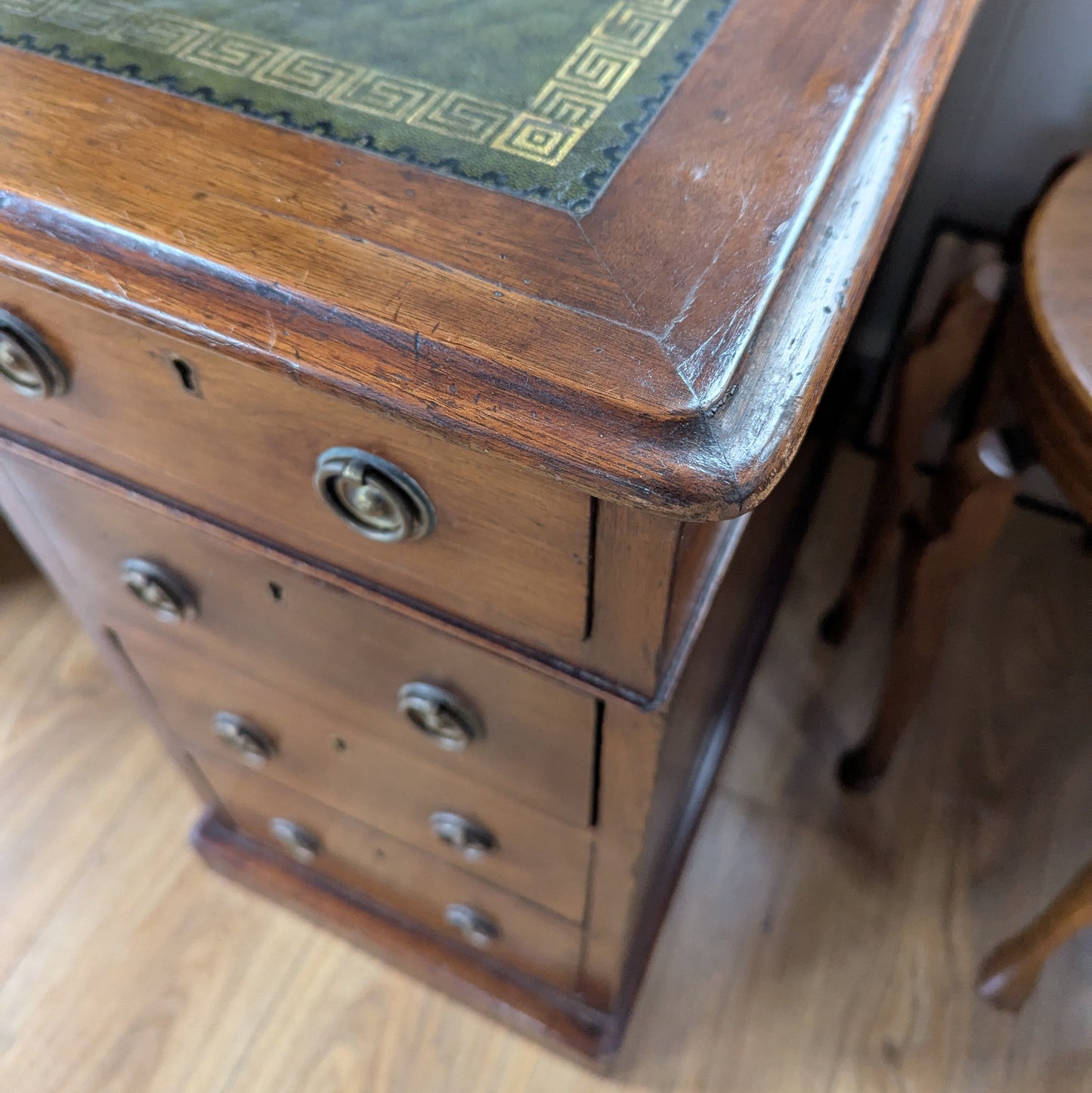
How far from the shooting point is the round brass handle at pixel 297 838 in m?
0.79

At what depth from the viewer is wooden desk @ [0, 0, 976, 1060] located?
0.97 feet

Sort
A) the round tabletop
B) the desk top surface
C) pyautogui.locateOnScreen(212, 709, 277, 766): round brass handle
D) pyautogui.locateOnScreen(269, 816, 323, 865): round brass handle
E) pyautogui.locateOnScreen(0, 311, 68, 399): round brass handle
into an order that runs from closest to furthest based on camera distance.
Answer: the desk top surface
pyautogui.locateOnScreen(0, 311, 68, 399): round brass handle
the round tabletop
pyautogui.locateOnScreen(212, 709, 277, 766): round brass handle
pyautogui.locateOnScreen(269, 816, 323, 865): round brass handle

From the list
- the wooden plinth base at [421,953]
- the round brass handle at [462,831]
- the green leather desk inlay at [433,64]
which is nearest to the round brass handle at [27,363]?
the green leather desk inlay at [433,64]

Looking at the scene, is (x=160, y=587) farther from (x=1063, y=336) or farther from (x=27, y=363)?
(x=1063, y=336)

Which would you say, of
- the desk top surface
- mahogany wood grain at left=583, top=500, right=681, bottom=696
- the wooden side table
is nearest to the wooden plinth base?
the wooden side table

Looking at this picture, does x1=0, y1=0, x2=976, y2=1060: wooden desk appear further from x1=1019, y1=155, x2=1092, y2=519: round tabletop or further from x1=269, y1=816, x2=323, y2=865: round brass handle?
x1=269, y1=816, x2=323, y2=865: round brass handle

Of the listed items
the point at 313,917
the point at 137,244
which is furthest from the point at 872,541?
the point at 137,244

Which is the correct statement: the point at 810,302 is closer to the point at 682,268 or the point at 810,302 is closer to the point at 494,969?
the point at 682,268

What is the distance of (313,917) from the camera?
0.91 m

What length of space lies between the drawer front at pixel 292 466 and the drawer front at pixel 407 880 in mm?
366

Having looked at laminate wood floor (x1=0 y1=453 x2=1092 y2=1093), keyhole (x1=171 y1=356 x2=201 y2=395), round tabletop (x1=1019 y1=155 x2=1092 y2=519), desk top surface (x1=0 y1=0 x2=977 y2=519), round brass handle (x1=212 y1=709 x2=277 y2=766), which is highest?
desk top surface (x1=0 y1=0 x2=977 y2=519)

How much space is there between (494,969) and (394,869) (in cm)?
16

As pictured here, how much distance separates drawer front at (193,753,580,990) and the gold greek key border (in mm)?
519

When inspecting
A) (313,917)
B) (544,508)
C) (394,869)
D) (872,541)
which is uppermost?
(544,508)
